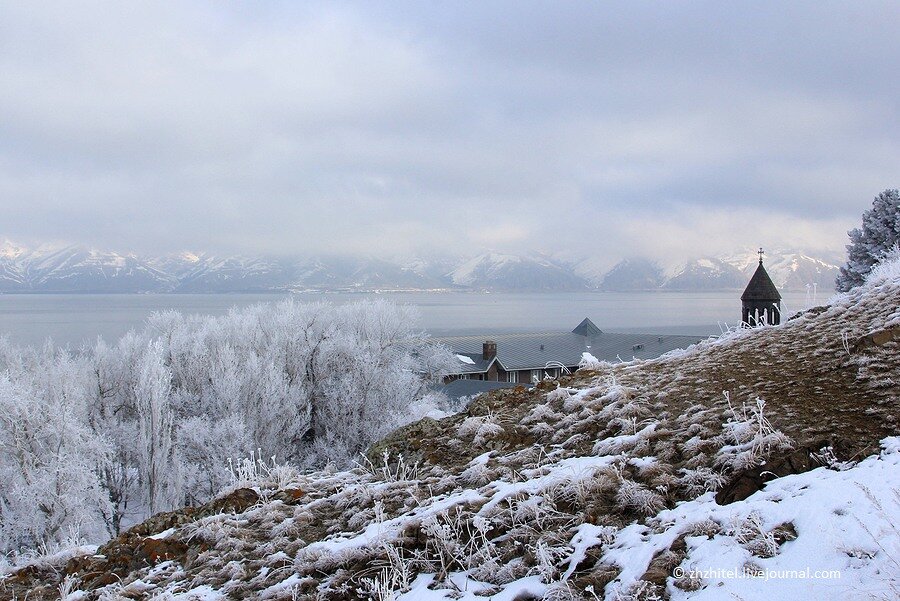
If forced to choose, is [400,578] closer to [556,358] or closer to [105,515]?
[105,515]

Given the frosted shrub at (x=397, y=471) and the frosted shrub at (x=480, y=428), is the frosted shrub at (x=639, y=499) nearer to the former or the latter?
the frosted shrub at (x=397, y=471)

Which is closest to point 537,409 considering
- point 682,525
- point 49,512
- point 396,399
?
point 682,525

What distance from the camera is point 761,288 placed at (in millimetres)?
46656

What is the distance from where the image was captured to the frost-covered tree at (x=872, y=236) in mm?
32688

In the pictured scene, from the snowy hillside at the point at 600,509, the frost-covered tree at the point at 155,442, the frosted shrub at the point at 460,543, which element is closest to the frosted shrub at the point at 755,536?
the snowy hillside at the point at 600,509

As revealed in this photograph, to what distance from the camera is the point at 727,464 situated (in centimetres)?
466

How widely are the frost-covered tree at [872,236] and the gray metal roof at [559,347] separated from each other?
25.9 m

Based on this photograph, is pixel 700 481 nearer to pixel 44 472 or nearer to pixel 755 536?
pixel 755 536

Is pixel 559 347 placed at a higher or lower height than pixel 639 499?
lower

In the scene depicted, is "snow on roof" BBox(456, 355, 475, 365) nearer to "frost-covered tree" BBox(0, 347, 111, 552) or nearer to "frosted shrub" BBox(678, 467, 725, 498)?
"frost-covered tree" BBox(0, 347, 111, 552)

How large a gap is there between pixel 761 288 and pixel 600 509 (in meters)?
48.1

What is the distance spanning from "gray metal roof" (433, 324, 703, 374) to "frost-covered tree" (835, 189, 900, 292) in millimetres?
25931

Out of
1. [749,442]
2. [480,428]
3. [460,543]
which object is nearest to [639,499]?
[749,442]

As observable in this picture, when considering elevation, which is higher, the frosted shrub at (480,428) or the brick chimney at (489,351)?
the frosted shrub at (480,428)
